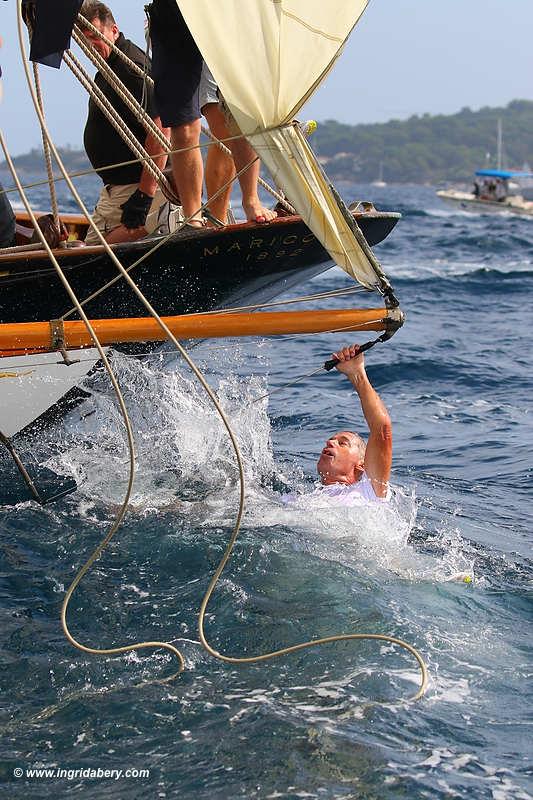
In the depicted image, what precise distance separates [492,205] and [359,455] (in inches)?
1962

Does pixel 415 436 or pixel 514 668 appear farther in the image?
pixel 415 436

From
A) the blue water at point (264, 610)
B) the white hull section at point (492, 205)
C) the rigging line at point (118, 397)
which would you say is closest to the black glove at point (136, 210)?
the blue water at point (264, 610)

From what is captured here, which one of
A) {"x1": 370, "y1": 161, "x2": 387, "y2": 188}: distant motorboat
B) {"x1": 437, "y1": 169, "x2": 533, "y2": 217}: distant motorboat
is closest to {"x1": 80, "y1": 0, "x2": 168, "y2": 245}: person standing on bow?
{"x1": 437, "y1": 169, "x2": 533, "y2": 217}: distant motorboat

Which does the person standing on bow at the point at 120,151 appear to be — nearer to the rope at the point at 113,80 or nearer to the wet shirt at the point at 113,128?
the wet shirt at the point at 113,128

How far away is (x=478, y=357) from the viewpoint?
515 inches

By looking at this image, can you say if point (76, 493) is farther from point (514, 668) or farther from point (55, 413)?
point (514, 668)

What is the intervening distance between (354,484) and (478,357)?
6.98m

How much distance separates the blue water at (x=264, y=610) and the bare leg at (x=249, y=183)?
54.7 inches

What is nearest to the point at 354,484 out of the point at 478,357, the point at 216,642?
Answer: the point at 216,642

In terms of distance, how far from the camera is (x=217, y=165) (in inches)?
275

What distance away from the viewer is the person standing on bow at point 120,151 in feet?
23.9

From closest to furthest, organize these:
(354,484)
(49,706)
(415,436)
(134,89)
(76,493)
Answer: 1. (49,706)
2. (354,484)
3. (76,493)
4. (134,89)
5. (415,436)

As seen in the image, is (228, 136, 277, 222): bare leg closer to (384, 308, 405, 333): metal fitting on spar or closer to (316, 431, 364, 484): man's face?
(384, 308, 405, 333): metal fitting on spar

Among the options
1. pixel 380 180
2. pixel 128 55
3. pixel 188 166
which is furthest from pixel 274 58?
pixel 380 180
